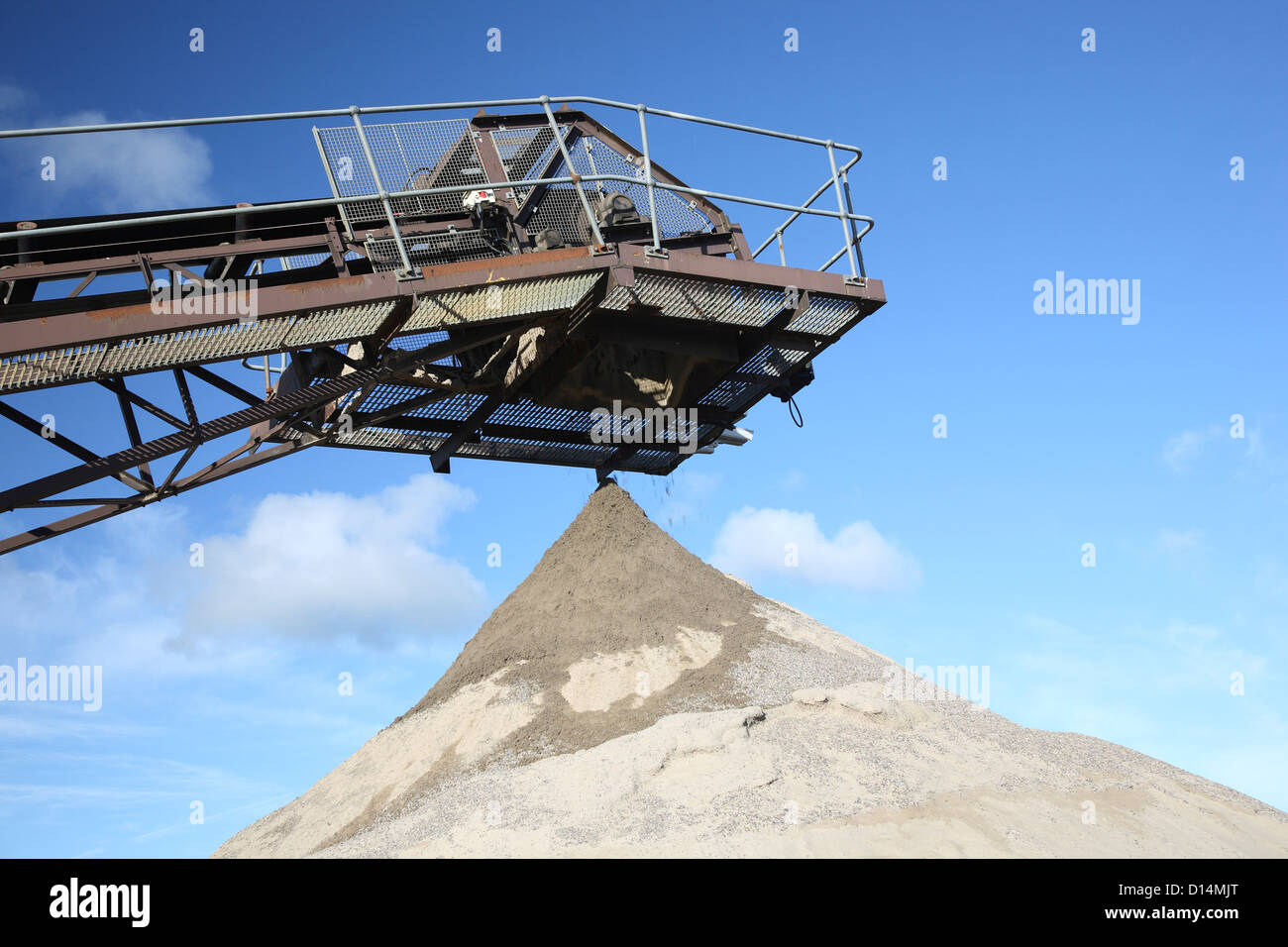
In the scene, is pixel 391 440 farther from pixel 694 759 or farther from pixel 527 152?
pixel 694 759

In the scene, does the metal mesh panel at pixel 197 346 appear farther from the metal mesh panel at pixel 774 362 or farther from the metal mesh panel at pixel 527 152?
the metal mesh panel at pixel 774 362

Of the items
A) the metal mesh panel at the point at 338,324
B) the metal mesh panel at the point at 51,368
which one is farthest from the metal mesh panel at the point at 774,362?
the metal mesh panel at the point at 51,368

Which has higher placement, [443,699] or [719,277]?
[719,277]

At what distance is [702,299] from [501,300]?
222 cm

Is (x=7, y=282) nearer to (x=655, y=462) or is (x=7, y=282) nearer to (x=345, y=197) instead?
(x=345, y=197)

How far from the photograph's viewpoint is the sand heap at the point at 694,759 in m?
10.1

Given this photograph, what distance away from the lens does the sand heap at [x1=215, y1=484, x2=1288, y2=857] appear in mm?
10102

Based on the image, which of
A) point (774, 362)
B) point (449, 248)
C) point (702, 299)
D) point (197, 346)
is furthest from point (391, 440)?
point (774, 362)

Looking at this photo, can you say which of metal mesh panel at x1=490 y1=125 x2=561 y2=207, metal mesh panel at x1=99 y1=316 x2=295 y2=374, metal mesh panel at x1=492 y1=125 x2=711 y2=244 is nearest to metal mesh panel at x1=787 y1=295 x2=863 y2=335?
metal mesh panel at x1=492 y1=125 x2=711 y2=244

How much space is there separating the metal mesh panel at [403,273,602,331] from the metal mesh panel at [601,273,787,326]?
0.41 metres

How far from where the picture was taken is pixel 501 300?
1117cm

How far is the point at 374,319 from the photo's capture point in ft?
35.1

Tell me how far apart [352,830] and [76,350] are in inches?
216
